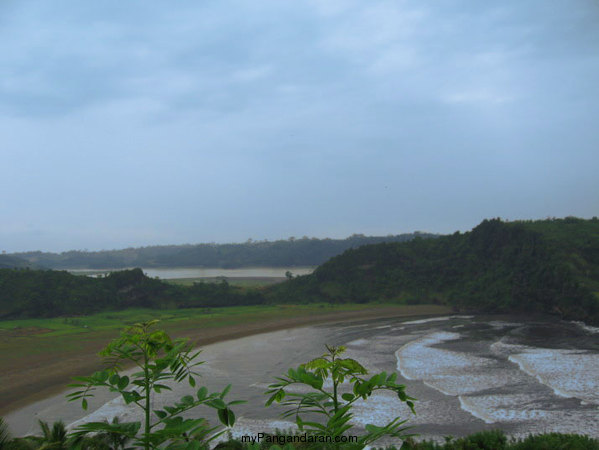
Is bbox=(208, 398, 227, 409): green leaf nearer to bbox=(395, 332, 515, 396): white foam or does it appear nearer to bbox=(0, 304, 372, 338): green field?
bbox=(395, 332, 515, 396): white foam

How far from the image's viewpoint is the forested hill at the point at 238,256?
12338cm

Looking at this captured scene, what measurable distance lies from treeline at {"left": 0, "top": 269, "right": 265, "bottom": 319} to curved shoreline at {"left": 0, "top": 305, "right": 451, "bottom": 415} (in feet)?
46.0

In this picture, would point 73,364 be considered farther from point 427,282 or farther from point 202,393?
point 427,282

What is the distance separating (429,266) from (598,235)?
60.1 ft

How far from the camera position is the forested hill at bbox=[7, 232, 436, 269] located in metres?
123

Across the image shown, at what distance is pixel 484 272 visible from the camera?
52.0 metres

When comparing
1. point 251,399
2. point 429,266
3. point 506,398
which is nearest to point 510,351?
point 506,398

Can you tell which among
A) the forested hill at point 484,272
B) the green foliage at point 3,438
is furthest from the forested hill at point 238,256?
the green foliage at point 3,438

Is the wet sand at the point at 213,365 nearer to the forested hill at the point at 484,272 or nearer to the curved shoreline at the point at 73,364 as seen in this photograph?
the curved shoreline at the point at 73,364

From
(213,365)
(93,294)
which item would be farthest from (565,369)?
(93,294)

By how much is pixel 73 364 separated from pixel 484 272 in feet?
143

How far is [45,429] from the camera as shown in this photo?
7102mm

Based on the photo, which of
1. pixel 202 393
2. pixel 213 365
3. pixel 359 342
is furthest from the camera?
pixel 359 342

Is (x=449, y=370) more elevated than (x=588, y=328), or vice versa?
(x=449, y=370)
